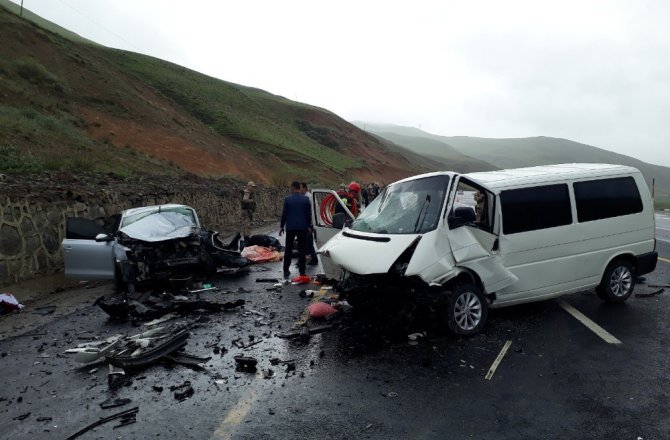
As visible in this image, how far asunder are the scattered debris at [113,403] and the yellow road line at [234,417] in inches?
40.7

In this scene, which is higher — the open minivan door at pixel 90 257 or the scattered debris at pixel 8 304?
the open minivan door at pixel 90 257

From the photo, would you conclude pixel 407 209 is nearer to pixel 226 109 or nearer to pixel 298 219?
pixel 298 219

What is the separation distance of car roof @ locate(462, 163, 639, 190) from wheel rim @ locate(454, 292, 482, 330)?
1548 mm

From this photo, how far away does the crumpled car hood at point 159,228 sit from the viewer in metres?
9.02

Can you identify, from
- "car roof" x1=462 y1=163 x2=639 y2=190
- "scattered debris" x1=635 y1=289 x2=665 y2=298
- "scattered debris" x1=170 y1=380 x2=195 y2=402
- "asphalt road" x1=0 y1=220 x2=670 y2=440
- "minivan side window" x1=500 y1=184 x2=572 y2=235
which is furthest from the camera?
"scattered debris" x1=635 y1=289 x2=665 y2=298

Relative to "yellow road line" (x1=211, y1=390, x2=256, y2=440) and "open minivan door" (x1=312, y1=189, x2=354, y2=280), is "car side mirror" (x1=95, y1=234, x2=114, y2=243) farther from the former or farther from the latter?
"yellow road line" (x1=211, y1=390, x2=256, y2=440)

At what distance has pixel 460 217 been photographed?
602 cm

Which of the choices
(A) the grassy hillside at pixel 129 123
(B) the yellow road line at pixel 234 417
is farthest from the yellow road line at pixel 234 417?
→ (A) the grassy hillside at pixel 129 123

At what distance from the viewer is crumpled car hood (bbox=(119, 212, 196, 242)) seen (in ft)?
29.6

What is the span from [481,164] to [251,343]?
548ft

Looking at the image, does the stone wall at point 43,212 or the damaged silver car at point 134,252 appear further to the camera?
the stone wall at point 43,212

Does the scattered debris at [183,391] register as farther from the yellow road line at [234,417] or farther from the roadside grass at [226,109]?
the roadside grass at [226,109]

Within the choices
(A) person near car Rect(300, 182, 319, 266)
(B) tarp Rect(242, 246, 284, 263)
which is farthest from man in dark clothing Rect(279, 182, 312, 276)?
(B) tarp Rect(242, 246, 284, 263)

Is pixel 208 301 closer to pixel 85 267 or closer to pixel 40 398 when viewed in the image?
pixel 85 267
